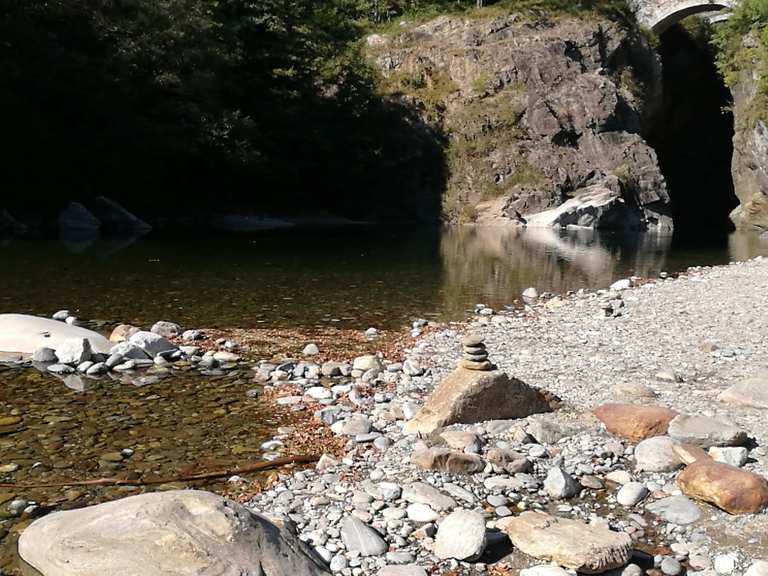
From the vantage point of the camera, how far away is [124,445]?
592cm

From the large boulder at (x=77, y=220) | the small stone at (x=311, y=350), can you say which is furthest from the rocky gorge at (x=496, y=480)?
the large boulder at (x=77, y=220)

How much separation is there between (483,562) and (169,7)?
107ft

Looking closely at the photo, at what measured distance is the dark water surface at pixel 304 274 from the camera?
1264 centimetres

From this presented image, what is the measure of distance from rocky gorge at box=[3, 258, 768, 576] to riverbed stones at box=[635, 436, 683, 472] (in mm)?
10

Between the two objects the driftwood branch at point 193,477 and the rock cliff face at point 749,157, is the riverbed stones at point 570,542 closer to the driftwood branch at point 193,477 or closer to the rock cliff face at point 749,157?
the driftwood branch at point 193,477

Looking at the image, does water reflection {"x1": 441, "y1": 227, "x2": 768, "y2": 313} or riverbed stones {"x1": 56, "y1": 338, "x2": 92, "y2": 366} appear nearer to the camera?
riverbed stones {"x1": 56, "y1": 338, "x2": 92, "y2": 366}

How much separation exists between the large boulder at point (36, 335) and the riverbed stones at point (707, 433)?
6.38 meters

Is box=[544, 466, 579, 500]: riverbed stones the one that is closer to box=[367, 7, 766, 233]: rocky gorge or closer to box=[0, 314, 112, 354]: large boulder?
box=[0, 314, 112, 354]: large boulder

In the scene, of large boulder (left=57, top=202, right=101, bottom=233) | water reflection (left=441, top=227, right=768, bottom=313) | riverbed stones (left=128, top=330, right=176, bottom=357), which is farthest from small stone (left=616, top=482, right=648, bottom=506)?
large boulder (left=57, top=202, right=101, bottom=233)

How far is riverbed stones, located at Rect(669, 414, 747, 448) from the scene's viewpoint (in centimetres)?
544

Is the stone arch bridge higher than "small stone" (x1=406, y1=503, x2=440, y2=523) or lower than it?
higher

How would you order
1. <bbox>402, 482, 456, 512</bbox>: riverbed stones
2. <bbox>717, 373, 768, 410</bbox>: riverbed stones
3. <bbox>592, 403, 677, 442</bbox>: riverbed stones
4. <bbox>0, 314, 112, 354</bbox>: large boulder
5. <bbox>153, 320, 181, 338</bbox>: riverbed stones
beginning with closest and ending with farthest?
<bbox>402, 482, 456, 512</bbox>: riverbed stones < <bbox>592, 403, 677, 442</bbox>: riverbed stones < <bbox>717, 373, 768, 410</bbox>: riverbed stones < <bbox>0, 314, 112, 354</bbox>: large boulder < <bbox>153, 320, 181, 338</bbox>: riverbed stones

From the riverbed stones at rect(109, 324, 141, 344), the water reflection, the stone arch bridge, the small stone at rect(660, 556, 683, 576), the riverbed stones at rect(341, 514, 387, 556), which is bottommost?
the water reflection

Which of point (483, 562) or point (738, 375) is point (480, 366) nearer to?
point (483, 562)
